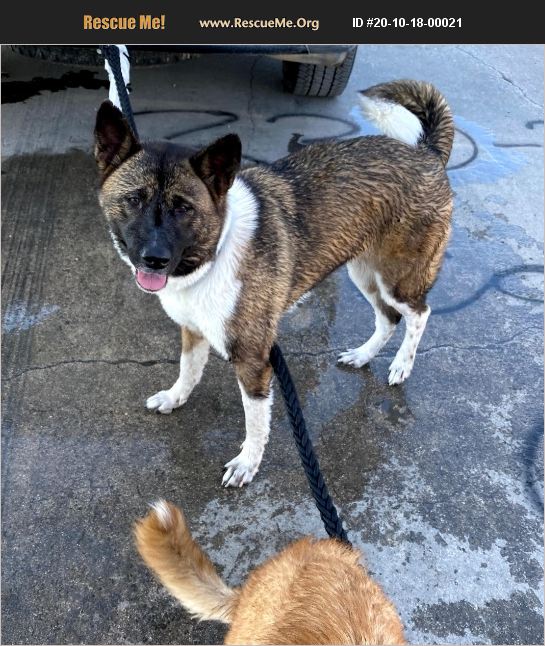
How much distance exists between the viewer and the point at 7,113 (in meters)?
4.98

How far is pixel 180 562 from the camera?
5.92 ft

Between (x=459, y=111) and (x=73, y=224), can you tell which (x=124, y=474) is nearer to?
(x=73, y=224)

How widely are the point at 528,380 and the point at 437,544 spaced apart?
1.25m

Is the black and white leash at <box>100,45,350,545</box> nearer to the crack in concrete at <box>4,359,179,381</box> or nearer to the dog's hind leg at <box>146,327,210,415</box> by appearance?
the dog's hind leg at <box>146,327,210,415</box>

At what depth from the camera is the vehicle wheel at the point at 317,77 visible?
522 cm

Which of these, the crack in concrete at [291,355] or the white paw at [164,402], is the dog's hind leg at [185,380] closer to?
the white paw at [164,402]

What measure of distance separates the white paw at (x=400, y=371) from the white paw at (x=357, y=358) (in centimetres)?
17

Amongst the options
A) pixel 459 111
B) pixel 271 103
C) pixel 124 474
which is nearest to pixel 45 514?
pixel 124 474

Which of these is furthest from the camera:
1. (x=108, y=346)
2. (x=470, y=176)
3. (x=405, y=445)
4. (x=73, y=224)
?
(x=470, y=176)

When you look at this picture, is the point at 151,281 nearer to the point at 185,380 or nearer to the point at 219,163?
the point at 219,163

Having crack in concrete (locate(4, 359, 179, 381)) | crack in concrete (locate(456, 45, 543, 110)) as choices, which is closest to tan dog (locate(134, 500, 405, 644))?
crack in concrete (locate(4, 359, 179, 381))

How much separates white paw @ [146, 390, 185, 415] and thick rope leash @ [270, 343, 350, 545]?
2.35ft

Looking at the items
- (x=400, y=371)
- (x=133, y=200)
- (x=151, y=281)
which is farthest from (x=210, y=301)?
(x=400, y=371)

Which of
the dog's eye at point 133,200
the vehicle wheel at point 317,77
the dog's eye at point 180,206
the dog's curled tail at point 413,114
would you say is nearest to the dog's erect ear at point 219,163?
the dog's eye at point 180,206
